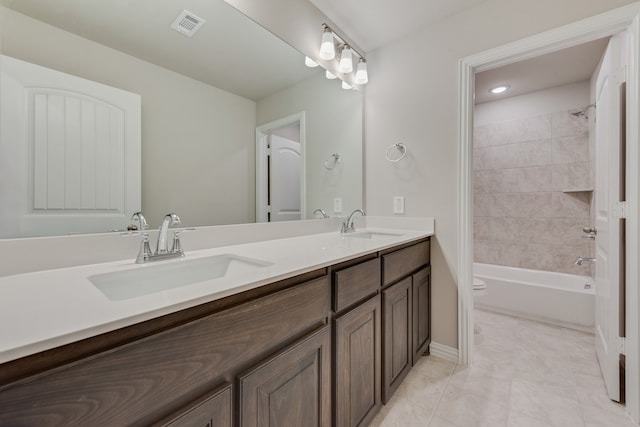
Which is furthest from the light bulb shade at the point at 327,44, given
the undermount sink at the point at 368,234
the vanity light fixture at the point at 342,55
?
the undermount sink at the point at 368,234

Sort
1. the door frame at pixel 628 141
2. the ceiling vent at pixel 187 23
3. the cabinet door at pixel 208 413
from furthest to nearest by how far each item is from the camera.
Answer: the door frame at pixel 628 141, the ceiling vent at pixel 187 23, the cabinet door at pixel 208 413

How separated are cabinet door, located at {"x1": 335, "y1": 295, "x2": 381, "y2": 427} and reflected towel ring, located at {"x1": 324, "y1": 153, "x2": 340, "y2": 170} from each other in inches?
40.4

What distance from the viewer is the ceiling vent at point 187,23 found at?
1137 millimetres

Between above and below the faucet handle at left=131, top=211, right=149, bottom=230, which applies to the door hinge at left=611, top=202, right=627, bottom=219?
above

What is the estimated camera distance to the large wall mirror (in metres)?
0.83

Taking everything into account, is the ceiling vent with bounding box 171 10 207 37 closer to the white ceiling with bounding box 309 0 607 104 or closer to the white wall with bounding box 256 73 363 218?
the white wall with bounding box 256 73 363 218

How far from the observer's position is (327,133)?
1.94 m

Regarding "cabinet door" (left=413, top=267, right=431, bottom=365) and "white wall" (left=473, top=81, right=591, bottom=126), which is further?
"white wall" (left=473, top=81, right=591, bottom=126)

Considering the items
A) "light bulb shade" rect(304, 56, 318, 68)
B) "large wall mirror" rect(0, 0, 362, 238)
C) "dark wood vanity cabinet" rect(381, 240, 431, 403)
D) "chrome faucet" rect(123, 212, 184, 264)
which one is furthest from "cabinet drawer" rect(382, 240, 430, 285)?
"light bulb shade" rect(304, 56, 318, 68)

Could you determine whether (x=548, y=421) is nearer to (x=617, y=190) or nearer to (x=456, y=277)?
(x=456, y=277)

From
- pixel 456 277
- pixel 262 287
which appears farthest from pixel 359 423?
pixel 456 277

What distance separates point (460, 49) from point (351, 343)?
190 centimetres

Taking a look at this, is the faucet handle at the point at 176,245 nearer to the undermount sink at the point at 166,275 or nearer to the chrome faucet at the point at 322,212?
the undermount sink at the point at 166,275

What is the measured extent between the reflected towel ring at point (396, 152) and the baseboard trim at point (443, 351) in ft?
4.36
